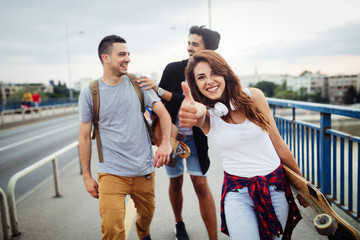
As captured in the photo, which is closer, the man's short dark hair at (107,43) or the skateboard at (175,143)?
the man's short dark hair at (107,43)

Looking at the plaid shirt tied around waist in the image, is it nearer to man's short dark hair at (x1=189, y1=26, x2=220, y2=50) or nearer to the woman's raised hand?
the woman's raised hand

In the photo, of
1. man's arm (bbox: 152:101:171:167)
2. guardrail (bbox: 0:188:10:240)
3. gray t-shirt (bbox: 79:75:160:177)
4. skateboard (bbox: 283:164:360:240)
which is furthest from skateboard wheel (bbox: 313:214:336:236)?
guardrail (bbox: 0:188:10:240)

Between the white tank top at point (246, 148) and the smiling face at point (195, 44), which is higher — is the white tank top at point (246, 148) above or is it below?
below

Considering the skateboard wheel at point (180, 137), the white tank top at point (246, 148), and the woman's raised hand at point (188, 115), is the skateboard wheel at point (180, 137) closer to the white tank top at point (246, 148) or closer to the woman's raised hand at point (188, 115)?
the white tank top at point (246, 148)

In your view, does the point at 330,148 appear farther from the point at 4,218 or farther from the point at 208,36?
the point at 4,218

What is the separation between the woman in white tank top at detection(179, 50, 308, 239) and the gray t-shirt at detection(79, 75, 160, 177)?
2.44ft

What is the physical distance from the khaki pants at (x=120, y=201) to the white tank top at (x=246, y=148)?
1.02 metres

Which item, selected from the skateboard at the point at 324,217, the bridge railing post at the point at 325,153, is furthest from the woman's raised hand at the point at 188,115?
the bridge railing post at the point at 325,153

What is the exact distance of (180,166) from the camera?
3.11 m

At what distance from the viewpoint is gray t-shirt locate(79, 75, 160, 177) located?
252 cm

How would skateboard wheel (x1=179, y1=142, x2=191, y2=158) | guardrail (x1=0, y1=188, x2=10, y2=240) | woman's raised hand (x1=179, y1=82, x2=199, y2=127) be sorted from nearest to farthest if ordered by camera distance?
woman's raised hand (x1=179, y1=82, x2=199, y2=127)
skateboard wheel (x1=179, y1=142, x2=191, y2=158)
guardrail (x1=0, y1=188, x2=10, y2=240)

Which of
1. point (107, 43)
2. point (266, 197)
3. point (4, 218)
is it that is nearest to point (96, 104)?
point (107, 43)

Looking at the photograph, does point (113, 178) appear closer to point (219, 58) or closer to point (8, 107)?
point (219, 58)

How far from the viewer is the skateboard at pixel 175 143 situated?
9.01ft
